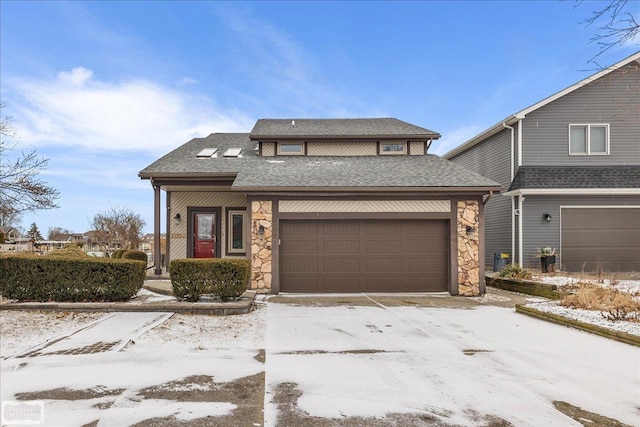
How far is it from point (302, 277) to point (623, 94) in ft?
43.4

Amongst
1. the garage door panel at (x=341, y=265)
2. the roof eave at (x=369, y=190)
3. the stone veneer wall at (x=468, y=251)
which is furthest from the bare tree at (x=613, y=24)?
the garage door panel at (x=341, y=265)

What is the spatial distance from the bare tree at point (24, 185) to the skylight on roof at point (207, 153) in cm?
430

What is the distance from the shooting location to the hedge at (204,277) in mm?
7414

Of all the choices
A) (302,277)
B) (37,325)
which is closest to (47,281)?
(37,325)

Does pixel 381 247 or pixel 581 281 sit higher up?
pixel 381 247

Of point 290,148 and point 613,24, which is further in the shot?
point 290,148

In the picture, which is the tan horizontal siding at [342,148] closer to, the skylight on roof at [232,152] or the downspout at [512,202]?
the skylight on roof at [232,152]

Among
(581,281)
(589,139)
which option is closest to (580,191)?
(589,139)

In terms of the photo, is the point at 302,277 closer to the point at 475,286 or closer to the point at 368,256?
the point at 368,256

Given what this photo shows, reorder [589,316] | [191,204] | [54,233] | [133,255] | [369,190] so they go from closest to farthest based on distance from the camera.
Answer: [589,316] < [369,190] < [133,255] < [191,204] < [54,233]

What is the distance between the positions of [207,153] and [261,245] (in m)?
4.93

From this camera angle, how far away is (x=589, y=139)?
13094 millimetres

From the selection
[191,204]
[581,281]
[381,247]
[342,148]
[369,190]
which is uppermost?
[342,148]

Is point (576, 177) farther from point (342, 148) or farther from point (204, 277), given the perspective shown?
point (204, 277)
